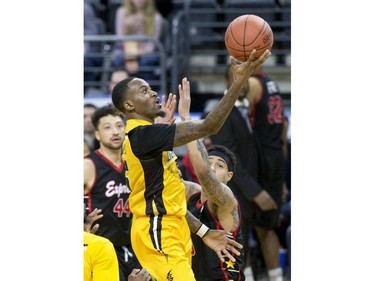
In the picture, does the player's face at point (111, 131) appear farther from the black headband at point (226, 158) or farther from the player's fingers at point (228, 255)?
the player's fingers at point (228, 255)

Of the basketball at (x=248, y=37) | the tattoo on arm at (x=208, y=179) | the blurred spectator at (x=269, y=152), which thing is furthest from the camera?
the blurred spectator at (x=269, y=152)

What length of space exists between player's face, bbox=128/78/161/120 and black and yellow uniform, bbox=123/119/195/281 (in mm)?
62

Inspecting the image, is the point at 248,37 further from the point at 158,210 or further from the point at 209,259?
the point at 209,259

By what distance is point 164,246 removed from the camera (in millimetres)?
5488

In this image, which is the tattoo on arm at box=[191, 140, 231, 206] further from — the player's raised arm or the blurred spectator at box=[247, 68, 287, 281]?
the blurred spectator at box=[247, 68, 287, 281]

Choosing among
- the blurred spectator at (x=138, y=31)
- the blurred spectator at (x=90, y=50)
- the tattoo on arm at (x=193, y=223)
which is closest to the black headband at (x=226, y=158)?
the tattoo on arm at (x=193, y=223)

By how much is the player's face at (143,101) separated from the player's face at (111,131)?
1.64m

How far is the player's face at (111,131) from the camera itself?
7188mm

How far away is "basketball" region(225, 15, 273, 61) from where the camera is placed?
533 cm
